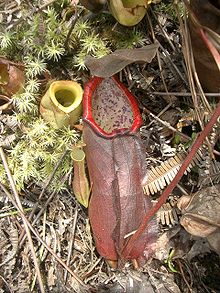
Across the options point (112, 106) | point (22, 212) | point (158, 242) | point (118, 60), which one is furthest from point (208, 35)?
point (22, 212)

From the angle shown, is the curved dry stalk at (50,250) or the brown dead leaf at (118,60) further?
the curved dry stalk at (50,250)

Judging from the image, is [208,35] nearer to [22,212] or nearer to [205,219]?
[205,219]

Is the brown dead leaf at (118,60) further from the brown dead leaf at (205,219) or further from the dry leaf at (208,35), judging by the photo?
the brown dead leaf at (205,219)

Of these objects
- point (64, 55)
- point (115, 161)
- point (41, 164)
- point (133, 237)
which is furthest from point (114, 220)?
point (64, 55)

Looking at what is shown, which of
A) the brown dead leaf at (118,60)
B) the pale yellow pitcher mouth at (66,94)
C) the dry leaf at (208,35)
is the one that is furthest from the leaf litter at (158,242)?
the brown dead leaf at (118,60)

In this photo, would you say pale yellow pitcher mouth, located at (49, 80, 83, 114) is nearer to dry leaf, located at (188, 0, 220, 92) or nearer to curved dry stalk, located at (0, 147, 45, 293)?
curved dry stalk, located at (0, 147, 45, 293)

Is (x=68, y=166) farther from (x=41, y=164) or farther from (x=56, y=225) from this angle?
(x=56, y=225)

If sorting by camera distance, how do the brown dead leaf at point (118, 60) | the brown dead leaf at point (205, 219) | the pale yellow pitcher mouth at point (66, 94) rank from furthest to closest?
the pale yellow pitcher mouth at point (66, 94) < the brown dead leaf at point (205, 219) < the brown dead leaf at point (118, 60)

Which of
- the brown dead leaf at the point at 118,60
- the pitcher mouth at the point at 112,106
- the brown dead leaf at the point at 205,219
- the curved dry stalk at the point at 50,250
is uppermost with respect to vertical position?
the brown dead leaf at the point at 118,60
